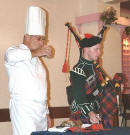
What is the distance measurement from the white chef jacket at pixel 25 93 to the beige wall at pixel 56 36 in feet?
4.29

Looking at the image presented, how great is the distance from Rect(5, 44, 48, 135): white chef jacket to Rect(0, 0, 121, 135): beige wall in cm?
131

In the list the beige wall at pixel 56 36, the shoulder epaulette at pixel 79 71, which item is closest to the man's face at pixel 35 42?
the shoulder epaulette at pixel 79 71

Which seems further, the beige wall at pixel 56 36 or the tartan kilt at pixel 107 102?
the beige wall at pixel 56 36

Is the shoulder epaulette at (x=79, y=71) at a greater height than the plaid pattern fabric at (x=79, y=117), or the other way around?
the shoulder epaulette at (x=79, y=71)

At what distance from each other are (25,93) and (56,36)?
1993 mm

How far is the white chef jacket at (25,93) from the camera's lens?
7.00 feet

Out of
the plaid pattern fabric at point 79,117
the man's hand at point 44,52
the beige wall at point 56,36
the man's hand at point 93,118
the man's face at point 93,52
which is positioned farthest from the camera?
the beige wall at point 56,36

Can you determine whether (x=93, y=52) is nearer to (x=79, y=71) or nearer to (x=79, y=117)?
(x=79, y=71)

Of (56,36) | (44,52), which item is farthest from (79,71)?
(56,36)

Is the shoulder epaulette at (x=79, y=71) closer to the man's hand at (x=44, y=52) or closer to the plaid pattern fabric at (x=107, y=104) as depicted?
the plaid pattern fabric at (x=107, y=104)

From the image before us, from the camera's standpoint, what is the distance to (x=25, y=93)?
7.12 ft

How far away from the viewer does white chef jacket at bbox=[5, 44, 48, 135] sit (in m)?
2.13

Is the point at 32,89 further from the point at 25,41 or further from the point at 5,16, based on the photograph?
the point at 5,16

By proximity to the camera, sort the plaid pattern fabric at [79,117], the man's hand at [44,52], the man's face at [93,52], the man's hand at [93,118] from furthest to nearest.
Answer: the man's face at [93,52] → the plaid pattern fabric at [79,117] → the man's hand at [93,118] → the man's hand at [44,52]
